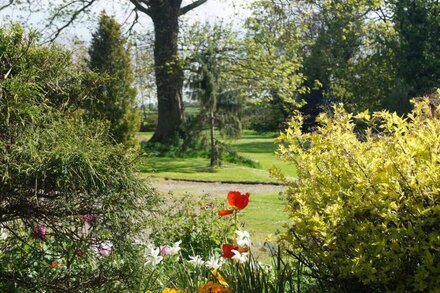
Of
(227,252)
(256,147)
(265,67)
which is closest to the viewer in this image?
(227,252)

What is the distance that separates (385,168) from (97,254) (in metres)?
1.63

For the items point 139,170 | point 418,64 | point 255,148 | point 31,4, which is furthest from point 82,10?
point 139,170

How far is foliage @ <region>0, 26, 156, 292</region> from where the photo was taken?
286 cm

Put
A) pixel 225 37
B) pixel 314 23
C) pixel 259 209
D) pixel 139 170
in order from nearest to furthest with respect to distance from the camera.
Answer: pixel 139 170
pixel 259 209
pixel 225 37
pixel 314 23

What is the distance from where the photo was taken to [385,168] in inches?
118

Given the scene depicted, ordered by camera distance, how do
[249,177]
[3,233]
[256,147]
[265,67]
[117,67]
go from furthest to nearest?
[256,147], [265,67], [117,67], [249,177], [3,233]

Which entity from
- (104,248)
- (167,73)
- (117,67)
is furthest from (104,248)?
(167,73)

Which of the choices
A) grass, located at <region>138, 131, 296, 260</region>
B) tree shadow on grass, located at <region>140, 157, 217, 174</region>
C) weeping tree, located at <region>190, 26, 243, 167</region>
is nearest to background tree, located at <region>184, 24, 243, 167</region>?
weeping tree, located at <region>190, 26, 243, 167</region>

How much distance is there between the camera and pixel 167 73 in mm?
21219

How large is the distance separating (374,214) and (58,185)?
1586 mm

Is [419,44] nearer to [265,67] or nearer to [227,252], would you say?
[265,67]

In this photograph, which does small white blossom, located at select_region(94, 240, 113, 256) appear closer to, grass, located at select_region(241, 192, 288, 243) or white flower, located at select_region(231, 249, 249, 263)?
white flower, located at select_region(231, 249, 249, 263)

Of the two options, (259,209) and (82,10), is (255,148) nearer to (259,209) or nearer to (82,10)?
(82,10)

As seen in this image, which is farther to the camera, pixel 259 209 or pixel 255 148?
pixel 255 148
